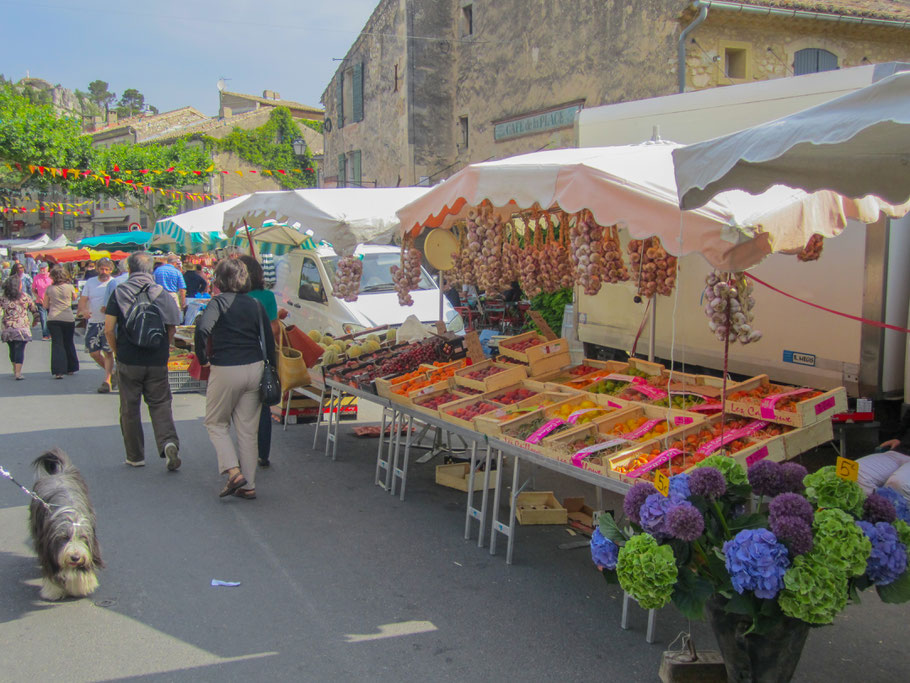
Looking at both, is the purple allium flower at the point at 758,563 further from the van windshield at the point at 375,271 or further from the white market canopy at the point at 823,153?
the van windshield at the point at 375,271

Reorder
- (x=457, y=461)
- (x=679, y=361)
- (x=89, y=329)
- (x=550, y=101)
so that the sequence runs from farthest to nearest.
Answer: (x=550, y=101)
(x=89, y=329)
(x=679, y=361)
(x=457, y=461)

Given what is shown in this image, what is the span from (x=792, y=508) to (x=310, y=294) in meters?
9.98

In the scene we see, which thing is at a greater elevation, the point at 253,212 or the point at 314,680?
the point at 253,212

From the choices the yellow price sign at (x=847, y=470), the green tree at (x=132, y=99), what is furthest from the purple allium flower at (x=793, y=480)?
the green tree at (x=132, y=99)

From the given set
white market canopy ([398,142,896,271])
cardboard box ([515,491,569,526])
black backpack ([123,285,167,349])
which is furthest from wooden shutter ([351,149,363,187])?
cardboard box ([515,491,569,526])

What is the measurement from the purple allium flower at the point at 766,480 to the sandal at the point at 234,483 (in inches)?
164

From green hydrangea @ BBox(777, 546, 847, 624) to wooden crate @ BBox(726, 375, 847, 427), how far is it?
1959mm

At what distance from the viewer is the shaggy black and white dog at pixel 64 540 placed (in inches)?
163

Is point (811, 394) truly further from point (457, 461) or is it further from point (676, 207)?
point (457, 461)

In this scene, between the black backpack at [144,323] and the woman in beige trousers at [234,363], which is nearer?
the woman in beige trousers at [234,363]

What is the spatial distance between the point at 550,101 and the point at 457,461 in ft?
38.8

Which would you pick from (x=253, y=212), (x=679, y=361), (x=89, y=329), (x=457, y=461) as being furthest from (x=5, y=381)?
(x=679, y=361)

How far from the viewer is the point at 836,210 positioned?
4.08m

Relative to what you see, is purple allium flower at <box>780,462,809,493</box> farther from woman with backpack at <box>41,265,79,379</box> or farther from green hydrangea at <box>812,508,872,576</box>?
woman with backpack at <box>41,265,79,379</box>
